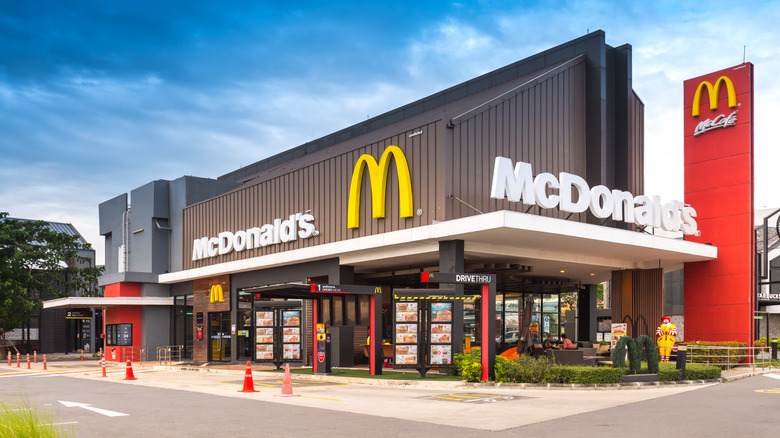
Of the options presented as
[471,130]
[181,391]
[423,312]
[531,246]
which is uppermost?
[471,130]

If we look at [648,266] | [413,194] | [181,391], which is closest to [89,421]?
[181,391]

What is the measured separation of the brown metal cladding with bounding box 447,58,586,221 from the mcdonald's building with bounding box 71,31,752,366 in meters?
0.06

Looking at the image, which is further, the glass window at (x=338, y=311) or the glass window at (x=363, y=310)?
the glass window at (x=338, y=311)

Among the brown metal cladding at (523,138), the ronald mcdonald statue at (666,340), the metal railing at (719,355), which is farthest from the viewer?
the ronald mcdonald statue at (666,340)

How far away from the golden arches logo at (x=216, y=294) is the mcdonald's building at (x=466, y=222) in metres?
0.06

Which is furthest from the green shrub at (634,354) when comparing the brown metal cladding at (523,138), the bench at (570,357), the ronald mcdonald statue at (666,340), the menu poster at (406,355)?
the ronald mcdonald statue at (666,340)

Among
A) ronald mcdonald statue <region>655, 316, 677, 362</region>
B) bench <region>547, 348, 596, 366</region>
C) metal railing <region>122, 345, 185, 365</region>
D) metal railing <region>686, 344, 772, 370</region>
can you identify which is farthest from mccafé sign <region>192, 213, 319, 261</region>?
metal railing <region>686, 344, 772, 370</region>

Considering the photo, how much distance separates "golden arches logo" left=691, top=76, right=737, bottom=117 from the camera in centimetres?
2833

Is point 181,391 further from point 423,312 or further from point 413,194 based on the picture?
point 413,194

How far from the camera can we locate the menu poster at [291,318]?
2675cm

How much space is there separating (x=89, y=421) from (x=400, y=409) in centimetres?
562

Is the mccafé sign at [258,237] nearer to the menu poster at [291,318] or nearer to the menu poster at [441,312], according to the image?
the menu poster at [291,318]

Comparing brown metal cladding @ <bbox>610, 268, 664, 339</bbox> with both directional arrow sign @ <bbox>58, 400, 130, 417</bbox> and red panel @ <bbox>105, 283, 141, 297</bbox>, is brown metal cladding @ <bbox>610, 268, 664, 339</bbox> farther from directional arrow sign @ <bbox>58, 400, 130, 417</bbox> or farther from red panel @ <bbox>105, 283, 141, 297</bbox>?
red panel @ <bbox>105, 283, 141, 297</bbox>

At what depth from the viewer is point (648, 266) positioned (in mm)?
30344
